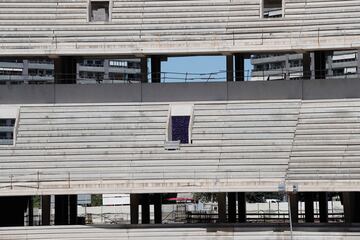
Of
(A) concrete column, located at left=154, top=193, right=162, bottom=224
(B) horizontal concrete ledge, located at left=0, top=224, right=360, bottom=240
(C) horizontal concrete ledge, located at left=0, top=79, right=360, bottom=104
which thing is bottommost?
(B) horizontal concrete ledge, located at left=0, top=224, right=360, bottom=240

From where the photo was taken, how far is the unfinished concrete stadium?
41.3 meters

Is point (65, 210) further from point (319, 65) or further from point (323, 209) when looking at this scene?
point (319, 65)

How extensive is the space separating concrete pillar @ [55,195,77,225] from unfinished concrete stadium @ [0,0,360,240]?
10 cm

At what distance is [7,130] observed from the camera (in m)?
50.0

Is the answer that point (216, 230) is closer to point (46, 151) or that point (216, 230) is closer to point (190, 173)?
point (190, 173)

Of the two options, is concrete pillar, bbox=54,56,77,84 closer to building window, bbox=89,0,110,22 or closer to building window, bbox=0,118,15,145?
building window, bbox=89,0,110,22

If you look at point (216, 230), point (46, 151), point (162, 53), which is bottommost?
point (216, 230)

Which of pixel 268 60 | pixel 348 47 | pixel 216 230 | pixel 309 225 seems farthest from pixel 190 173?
pixel 268 60

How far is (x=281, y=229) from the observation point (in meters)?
40.6

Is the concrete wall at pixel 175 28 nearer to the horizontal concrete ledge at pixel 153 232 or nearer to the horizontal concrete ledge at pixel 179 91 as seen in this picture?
the horizontal concrete ledge at pixel 179 91

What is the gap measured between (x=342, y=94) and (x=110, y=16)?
11.1 meters


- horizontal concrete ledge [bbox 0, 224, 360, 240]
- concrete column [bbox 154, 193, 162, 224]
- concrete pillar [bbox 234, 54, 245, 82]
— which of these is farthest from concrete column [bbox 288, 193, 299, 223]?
concrete column [bbox 154, 193, 162, 224]

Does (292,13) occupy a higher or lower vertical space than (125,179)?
higher

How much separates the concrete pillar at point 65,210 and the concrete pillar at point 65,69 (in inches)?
211
